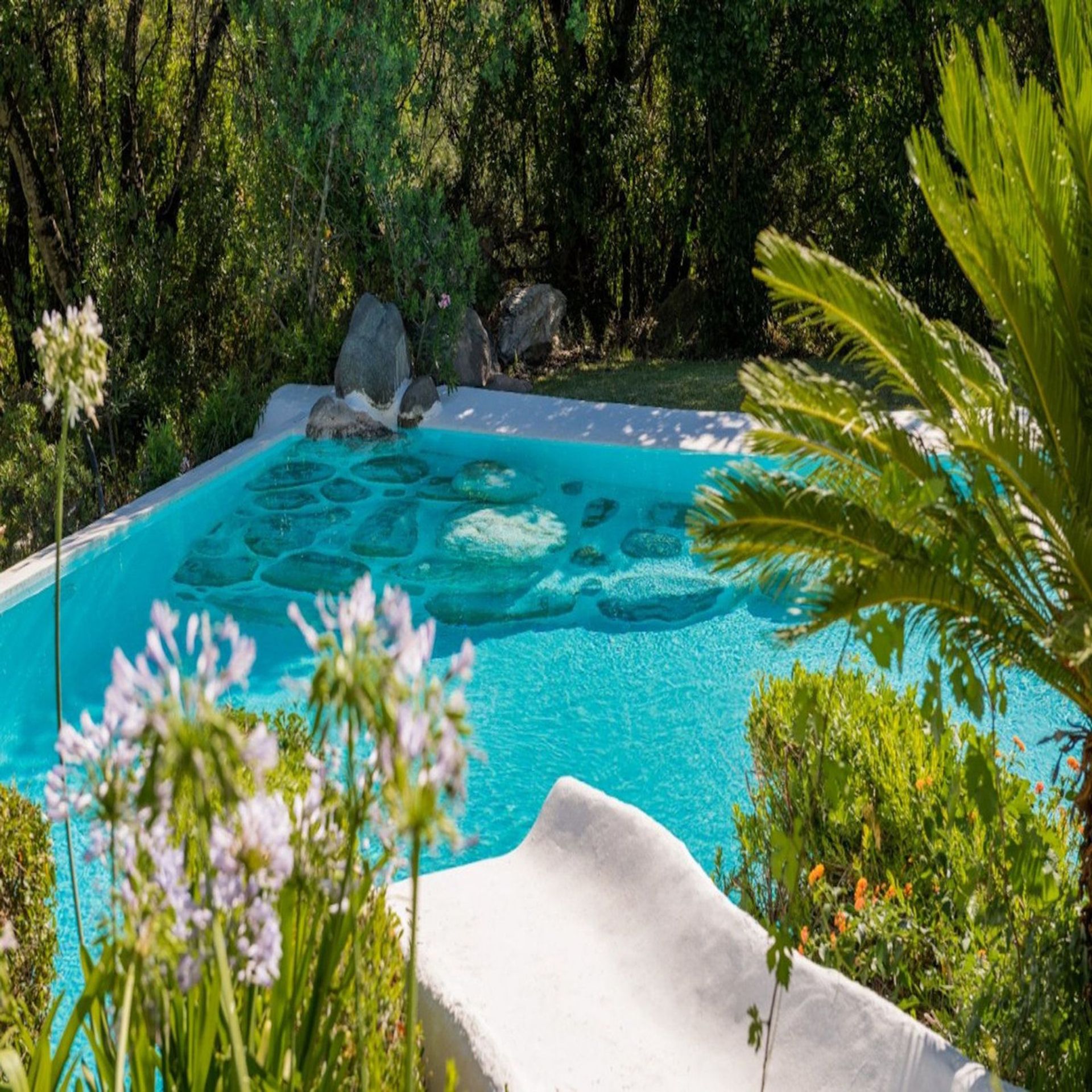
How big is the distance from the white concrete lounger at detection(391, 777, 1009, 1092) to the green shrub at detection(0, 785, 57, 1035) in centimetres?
105

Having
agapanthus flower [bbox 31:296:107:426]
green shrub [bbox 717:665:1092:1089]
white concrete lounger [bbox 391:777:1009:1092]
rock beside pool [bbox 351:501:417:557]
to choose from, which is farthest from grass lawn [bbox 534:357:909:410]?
agapanthus flower [bbox 31:296:107:426]

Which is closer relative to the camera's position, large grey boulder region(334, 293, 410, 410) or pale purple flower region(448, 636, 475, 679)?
pale purple flower region(448, 636, 475, 679)

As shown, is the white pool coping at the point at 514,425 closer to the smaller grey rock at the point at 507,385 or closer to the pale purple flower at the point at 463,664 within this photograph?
the smaller grey rock at the point at 507,385

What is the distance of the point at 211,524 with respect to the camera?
941 centimetres

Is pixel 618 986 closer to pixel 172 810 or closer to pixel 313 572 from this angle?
pixel 172 810

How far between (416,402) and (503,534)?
2365 mm

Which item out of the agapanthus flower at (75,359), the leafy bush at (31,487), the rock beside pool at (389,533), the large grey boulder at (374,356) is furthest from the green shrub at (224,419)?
the agapanthus flower at (75,359)

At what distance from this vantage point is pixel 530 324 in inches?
523

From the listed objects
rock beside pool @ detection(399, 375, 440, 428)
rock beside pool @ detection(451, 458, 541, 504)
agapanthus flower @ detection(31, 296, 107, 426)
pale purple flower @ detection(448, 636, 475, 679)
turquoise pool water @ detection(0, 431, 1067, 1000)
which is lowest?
turquoise pool water @ detection(0, 431, 1067, 1000)

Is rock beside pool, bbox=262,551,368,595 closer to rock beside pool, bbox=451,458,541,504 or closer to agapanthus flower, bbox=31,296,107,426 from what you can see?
rock beside pool, bbox=451,458,541,504

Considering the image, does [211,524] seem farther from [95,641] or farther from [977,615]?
[977,615]

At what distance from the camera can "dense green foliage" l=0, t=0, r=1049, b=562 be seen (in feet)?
35.9

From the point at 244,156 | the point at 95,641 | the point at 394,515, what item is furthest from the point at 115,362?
the point at 95,641

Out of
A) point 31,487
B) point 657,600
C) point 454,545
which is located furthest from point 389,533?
point 31,487
